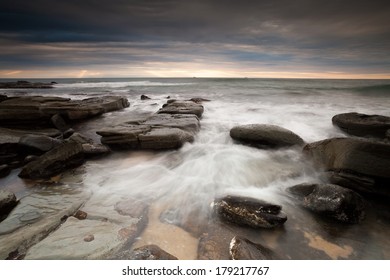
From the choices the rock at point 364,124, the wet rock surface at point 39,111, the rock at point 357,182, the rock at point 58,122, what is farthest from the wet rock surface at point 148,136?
the rock at point 364,124

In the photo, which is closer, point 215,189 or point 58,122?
point 215,189

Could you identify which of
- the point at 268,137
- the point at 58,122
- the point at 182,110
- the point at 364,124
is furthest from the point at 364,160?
the point at 58,122

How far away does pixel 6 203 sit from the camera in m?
2.95

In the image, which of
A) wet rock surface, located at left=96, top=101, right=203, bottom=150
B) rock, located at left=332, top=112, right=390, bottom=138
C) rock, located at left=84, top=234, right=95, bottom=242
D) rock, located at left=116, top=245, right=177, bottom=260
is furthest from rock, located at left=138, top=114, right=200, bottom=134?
rock, located at left=116, top=245, right=177, bottom=260

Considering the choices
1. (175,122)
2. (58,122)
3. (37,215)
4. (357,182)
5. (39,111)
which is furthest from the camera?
(58,122)

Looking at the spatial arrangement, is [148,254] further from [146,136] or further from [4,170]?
[4,170]

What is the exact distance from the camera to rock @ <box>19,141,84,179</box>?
392cm

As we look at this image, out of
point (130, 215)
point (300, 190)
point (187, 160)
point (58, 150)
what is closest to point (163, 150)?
point (187, 160)

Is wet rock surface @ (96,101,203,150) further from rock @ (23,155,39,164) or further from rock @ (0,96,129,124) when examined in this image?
rock @ (0,96,129,124)

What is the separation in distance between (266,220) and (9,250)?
2.62 metres

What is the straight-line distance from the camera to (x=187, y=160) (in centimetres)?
484

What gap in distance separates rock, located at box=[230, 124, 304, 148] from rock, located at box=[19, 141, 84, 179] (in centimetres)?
365

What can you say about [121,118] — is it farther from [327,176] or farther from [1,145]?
[327,176]

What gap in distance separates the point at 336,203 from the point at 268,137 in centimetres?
262
